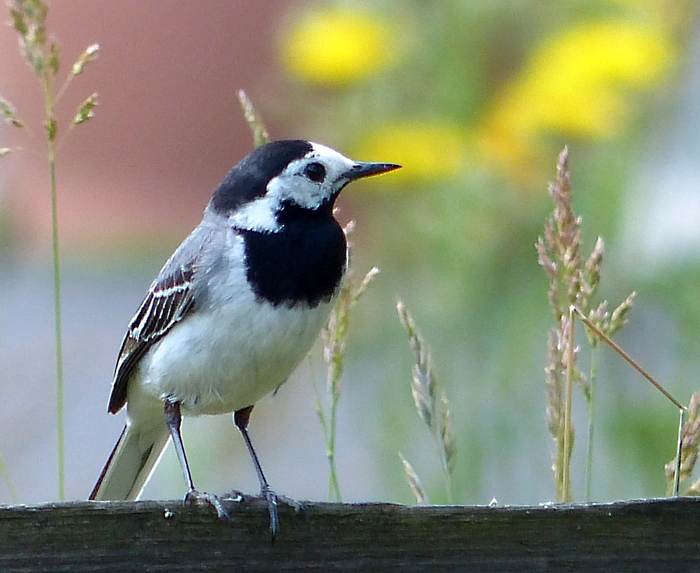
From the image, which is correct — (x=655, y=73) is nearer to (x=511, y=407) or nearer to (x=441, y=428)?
(x=511, y=407)

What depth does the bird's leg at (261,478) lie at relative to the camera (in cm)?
135

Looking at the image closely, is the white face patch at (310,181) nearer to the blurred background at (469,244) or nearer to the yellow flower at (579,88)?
the blurred background at (469,244)

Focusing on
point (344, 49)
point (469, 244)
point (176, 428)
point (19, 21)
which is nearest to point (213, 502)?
point (176, 428)

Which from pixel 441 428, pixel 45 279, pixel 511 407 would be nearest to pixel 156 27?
pixel 45 279

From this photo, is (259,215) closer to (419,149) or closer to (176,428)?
(176,428)

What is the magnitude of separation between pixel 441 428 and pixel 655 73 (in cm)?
153

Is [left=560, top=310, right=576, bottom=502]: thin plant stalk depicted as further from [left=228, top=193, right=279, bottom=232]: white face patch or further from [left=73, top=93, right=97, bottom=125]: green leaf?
[left=73, top=93, right=97, bottom=125]: green leaf

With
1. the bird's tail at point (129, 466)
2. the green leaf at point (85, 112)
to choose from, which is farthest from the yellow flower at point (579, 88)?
the green leaf at point (85, 112)

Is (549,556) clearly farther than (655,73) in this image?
No

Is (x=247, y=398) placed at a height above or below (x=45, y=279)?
below

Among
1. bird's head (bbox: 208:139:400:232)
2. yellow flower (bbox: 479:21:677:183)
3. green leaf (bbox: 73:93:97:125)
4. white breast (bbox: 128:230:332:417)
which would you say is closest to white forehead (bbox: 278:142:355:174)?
bird's head (bbox: 208:139:400:232)

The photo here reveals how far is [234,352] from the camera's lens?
179 centimetres

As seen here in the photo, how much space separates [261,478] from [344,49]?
1.46 m

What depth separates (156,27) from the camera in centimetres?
441
